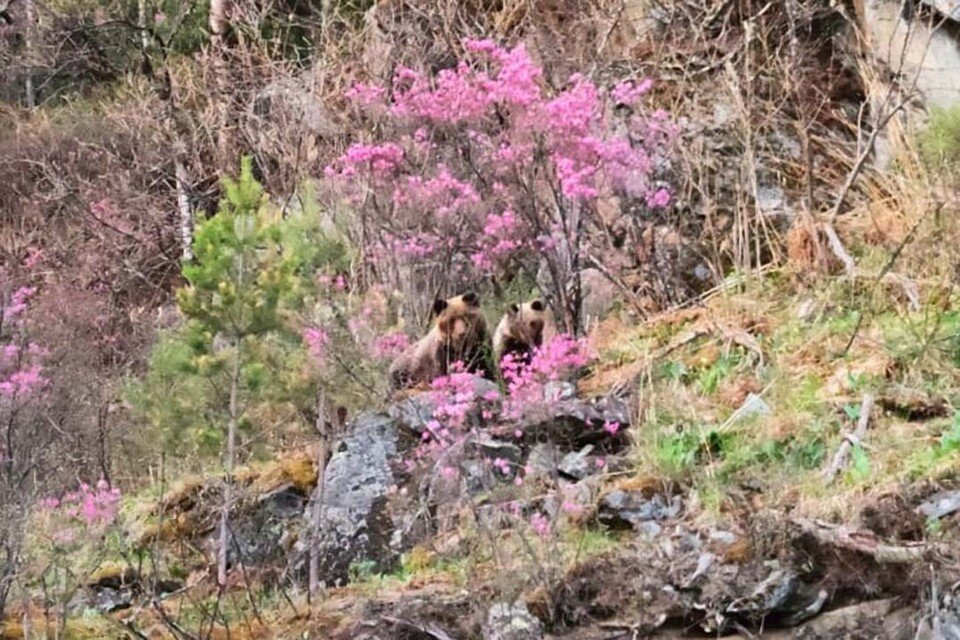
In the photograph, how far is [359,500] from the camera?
6117mm

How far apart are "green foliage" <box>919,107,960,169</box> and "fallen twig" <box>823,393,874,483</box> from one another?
6.46 ft

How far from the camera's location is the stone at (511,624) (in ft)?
14.9

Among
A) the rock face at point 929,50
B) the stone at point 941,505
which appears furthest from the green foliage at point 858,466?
the rock face at point 929,50

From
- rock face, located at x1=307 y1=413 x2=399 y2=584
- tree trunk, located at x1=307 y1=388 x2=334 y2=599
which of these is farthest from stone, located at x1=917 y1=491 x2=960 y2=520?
tree trunk, located at x1=307 y1=388 x2=334 y2=599

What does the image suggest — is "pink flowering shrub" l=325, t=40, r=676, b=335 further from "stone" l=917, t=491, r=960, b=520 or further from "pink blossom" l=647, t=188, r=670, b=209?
"stone" l=917, t=491, r=960, b=520

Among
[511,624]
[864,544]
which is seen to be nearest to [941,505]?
[864,544]

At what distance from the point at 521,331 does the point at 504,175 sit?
50.4 inches

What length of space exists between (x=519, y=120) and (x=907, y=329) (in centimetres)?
279

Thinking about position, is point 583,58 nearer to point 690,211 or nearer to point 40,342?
point 690,211

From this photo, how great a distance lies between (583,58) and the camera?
392 inches

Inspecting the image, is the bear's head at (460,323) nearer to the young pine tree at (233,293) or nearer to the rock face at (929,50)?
the young pine tree at (233,293)

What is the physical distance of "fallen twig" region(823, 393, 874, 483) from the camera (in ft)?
16.9

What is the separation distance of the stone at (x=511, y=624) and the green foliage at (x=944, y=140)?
12.8ft

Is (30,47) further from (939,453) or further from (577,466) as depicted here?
(939,453)
